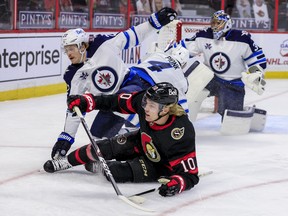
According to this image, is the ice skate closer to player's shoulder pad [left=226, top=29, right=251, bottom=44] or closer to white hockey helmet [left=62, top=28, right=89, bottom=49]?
white hockey helmet [left=62, top=28, right=89, bottom=49]

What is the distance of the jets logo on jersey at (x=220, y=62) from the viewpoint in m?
6.23

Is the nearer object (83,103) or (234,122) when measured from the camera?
(83,103)

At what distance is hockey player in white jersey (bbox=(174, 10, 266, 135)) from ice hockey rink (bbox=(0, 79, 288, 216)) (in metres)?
0.29

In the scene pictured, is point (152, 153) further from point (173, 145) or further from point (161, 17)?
point (161, 17)

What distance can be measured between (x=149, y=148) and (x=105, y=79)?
2.73 feet

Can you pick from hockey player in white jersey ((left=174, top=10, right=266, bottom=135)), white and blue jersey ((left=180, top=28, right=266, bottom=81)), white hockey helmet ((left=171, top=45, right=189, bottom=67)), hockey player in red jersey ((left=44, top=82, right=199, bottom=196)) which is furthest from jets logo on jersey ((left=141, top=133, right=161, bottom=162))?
white and blue jersey ((left=180, top=28, right=266, bottom=81))

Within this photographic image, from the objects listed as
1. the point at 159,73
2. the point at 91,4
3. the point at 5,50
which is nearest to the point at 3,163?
the point at 159,73

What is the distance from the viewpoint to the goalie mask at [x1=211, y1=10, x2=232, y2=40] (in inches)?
241

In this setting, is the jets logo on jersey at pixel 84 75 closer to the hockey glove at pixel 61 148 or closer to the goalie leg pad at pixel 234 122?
the hockey glove at pixel 61 148

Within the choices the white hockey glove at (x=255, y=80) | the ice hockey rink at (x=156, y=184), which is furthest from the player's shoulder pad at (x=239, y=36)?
the ice hockey rink at (x=156, y=184)

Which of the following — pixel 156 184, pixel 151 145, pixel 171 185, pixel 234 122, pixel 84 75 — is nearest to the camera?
pixel 171 185

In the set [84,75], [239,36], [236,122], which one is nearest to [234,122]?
[236,122]

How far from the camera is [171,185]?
12.2 ft

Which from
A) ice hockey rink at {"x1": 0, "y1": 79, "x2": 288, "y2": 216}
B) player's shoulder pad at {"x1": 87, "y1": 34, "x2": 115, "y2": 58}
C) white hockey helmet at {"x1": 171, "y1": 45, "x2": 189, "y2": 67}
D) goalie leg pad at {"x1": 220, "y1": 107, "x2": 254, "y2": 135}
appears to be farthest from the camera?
goalie leg pad at {"x1": 220, "y1": 107, "x2": 254, "y2": 135}
